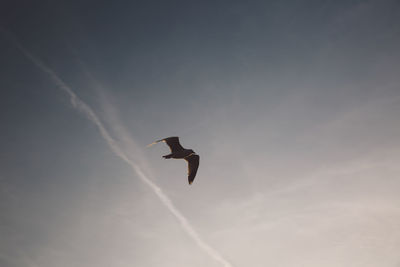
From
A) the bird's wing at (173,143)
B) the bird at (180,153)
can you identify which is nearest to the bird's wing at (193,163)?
the bird at (180,153)

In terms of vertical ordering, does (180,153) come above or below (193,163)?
below

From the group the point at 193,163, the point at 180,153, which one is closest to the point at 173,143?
the point at 180,153

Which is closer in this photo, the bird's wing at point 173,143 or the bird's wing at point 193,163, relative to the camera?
the bird's wing at point 173,143

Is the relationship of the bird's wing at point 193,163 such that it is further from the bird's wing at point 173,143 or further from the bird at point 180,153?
the bird's wing at point 173,143

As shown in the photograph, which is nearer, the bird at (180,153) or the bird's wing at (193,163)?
the bird at (180,153)

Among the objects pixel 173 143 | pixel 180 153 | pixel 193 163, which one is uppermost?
pixel 173 143

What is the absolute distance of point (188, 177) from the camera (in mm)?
15469

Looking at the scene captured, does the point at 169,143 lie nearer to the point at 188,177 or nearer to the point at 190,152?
the point at 190,152

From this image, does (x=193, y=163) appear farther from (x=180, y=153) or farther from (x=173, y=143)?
(x=173, y=143)

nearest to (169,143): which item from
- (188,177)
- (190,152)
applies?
(190,152)

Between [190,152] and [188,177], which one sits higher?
[190,152]

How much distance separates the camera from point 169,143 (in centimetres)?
1476

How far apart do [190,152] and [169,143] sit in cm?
170

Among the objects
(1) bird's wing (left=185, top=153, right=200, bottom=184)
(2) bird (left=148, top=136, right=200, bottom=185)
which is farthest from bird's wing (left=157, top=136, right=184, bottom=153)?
(1) bird's wing (left=185, top=153, right=200, bottom=184)
